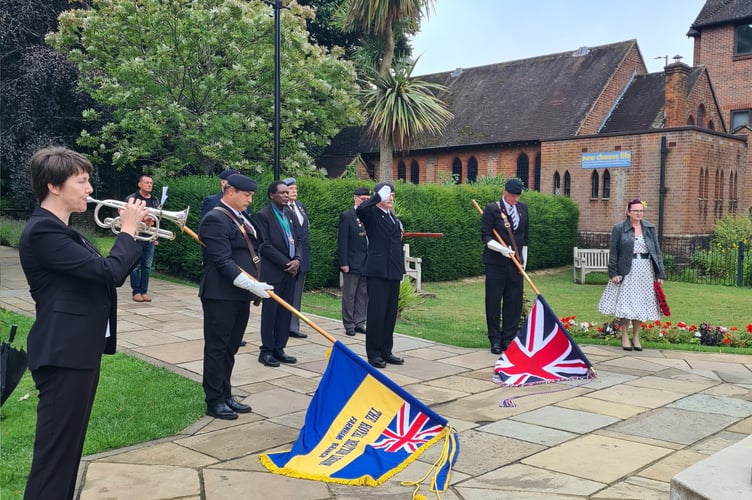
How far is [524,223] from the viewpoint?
8570mm

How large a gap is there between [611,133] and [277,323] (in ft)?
57.5

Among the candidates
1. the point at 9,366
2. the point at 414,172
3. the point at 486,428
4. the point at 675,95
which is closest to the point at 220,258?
the point at 9,366

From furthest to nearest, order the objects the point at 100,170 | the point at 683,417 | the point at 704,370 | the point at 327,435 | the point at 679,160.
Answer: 1. the point at 100,170
2. the point at 679,160
3. the point at 704,370
4. the point at 683,417
5. the point at 327,435

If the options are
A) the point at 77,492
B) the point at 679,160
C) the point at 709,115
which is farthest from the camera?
the point at 709,115

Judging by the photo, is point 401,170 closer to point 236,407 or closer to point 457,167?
point 457,167

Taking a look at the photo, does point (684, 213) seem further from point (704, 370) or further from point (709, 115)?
point (704, 370)

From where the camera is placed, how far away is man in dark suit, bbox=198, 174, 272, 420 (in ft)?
17.5

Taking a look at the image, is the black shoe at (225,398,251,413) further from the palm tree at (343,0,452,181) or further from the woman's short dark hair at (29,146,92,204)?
the palm tree at (343,0,452,181)

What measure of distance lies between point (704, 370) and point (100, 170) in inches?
848

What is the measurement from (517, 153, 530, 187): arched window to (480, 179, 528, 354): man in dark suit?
2208cm

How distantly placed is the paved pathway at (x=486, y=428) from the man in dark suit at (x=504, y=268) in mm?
388

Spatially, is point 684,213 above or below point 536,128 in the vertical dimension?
below

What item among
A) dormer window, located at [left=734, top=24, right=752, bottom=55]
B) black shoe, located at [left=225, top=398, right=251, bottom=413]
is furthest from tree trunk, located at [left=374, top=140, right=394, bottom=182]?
black shoe, located at [left=225, top=398, right=251, bottom=413]

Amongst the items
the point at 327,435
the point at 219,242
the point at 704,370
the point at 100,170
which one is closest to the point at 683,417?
the point at 704,370
